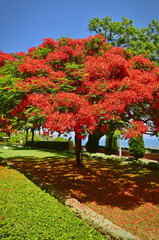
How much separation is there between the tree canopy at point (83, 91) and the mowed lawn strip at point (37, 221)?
2434 mm

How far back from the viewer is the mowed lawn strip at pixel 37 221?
4309mm

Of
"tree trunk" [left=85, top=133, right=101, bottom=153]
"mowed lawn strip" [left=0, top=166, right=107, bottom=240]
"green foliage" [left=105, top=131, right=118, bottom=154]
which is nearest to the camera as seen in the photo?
"mowed lawn strip" [left=0, top=166, right=107, bottom=240]

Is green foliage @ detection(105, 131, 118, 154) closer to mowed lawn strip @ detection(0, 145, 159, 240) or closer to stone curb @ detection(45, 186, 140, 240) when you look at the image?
mowed lawn strip @ detection(0, 145, 159, 240)

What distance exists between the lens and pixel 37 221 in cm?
490

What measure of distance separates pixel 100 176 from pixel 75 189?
136 inches

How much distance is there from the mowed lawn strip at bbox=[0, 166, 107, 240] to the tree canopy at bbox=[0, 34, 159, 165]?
243cm

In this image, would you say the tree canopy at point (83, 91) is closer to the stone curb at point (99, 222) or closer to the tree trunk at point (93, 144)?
the stone curb at point (99, 222)

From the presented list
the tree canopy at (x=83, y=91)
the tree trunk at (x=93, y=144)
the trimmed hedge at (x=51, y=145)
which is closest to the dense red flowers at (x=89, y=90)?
the tree canopy at (x=83, y=91)

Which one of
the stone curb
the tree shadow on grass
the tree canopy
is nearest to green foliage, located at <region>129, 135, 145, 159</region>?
the tree shadow on grass

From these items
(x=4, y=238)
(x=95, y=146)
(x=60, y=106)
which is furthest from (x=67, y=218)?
(x=95, y=146)

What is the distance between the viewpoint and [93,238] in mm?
4508

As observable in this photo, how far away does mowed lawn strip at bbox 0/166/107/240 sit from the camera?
14.1ft

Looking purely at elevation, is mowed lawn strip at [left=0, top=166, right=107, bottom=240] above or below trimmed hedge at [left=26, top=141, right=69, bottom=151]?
below

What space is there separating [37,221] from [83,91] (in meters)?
5.89
